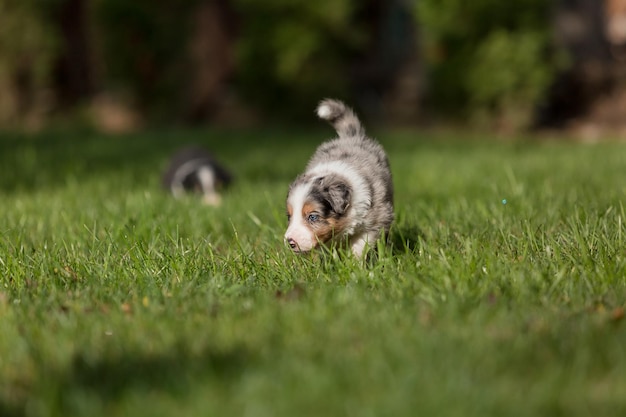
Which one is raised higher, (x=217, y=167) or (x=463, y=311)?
(x=217, y=167)

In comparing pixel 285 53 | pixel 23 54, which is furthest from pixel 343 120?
pixel 23 54

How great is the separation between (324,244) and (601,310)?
159 cm

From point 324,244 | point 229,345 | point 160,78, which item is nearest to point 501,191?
point 324,244

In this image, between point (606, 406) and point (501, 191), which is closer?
point (606, 406)

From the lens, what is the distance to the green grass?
2283mm

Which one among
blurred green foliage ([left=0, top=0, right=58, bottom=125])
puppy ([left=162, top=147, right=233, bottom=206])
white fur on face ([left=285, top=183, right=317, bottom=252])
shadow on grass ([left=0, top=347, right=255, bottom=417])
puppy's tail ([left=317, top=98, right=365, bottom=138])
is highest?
blurred green foliage ([left=0, top=0, right=58, bottom=125])

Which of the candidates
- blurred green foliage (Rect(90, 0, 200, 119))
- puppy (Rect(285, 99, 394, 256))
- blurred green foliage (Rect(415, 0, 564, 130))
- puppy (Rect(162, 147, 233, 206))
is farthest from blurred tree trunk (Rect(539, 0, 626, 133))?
puppy (Rect(285, 99, 394, 256))

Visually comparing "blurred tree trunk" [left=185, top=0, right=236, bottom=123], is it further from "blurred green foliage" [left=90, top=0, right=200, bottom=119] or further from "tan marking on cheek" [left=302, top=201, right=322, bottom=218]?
"tan marking on cheek" [left=302, top=201, right=322, bottom=218]

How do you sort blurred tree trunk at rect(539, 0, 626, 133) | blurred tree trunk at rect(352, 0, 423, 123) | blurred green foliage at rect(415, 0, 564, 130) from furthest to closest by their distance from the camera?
blurred tree trunk at rect(352, 0, 423, 123)
blurred tree trunk at rect(539, 0, 626, 133)
blurred green foliage at rect(415, 0, 564, 130)

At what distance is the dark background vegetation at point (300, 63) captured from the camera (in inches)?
552

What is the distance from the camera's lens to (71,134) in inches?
528

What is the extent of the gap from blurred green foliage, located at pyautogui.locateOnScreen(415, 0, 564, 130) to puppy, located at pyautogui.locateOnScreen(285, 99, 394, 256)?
9768 mm

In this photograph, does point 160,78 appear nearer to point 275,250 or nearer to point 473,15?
point 473,15

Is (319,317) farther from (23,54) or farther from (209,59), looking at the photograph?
(23,54)
